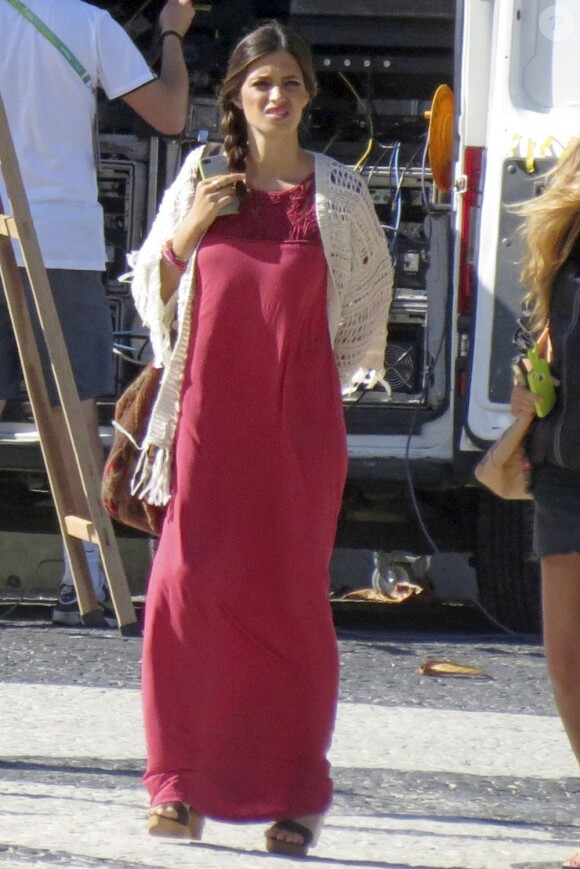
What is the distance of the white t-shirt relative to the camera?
5.18 m

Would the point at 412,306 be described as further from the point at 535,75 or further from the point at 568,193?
the point at 568,193

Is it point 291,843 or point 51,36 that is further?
point 51,36

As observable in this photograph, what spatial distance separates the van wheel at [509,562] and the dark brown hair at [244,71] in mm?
2421

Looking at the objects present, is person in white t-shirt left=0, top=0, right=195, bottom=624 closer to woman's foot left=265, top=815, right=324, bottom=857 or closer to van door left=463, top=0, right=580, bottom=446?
van door left=463, top=0, right=580, bottom=446

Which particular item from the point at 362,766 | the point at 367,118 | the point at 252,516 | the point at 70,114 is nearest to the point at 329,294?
the point at 252,516

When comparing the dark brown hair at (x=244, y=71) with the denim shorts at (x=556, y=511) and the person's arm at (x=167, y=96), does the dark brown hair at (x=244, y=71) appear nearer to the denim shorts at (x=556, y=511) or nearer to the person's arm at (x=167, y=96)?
the denim shorts at (x=556, y=511)

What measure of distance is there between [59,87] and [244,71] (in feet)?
5.71

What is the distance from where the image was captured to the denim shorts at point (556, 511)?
10.8 ft

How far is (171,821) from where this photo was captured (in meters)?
3.28

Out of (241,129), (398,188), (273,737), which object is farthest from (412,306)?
(273,737)

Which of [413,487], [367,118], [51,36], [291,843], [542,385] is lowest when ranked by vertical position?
[291,843]

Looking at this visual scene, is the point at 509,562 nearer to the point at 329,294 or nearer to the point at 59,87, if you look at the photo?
the point at 59,87

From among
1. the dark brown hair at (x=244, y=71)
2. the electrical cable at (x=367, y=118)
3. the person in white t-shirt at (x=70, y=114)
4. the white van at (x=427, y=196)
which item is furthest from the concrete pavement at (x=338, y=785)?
the electrical cable at (x=367, y=118)

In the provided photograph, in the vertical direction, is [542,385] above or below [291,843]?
above
